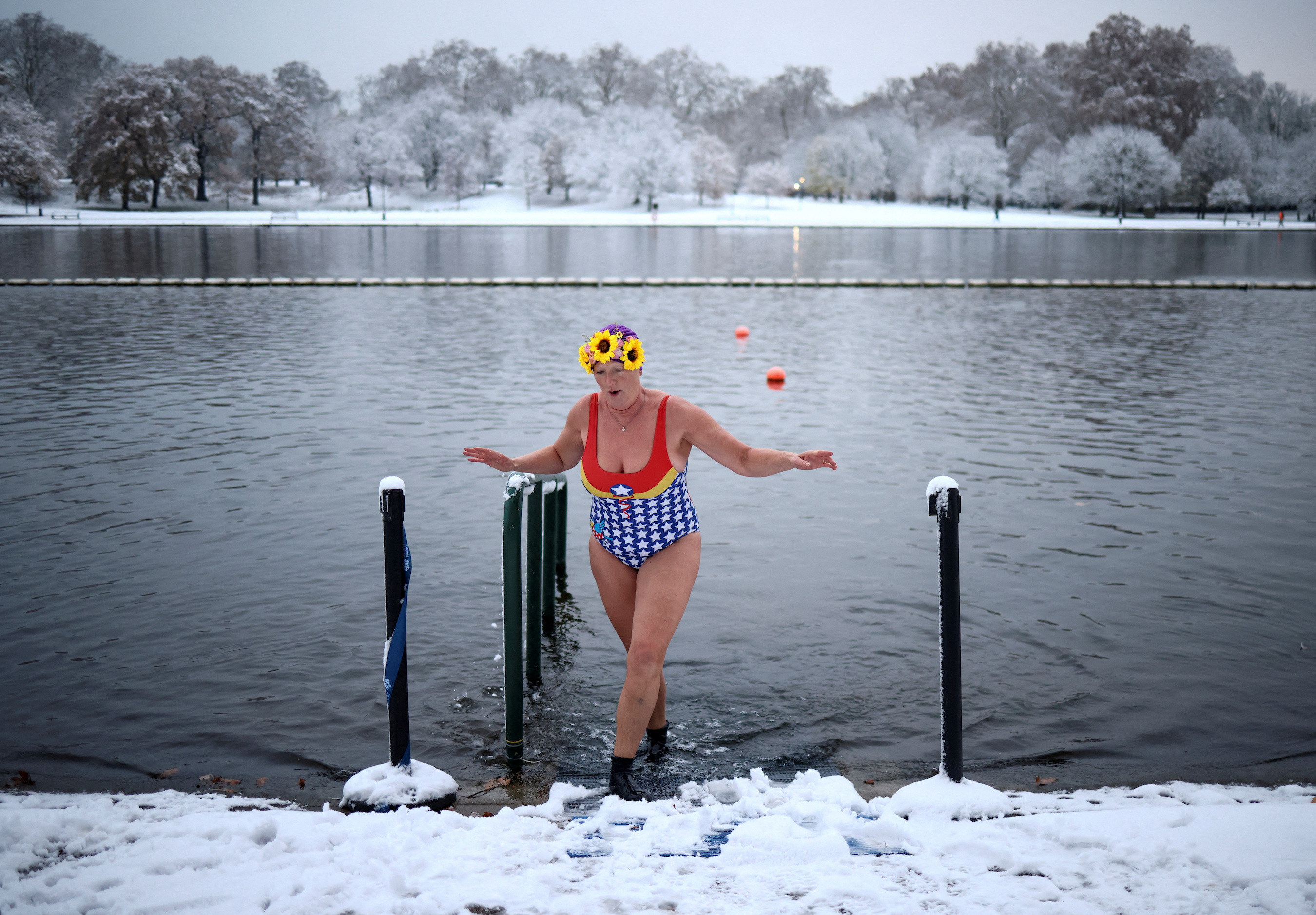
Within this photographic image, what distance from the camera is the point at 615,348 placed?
5309mm

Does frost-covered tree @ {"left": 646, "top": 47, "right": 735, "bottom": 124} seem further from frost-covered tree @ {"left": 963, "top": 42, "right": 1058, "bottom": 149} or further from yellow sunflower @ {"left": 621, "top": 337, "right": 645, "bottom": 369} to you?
yellow sunflower @ {"left": 621, "top": 337, "right": 645, "bottom": 369}

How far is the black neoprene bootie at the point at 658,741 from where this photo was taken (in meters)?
6.03

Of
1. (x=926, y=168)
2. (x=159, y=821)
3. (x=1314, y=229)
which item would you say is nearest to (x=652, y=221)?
(x=926, y=168)

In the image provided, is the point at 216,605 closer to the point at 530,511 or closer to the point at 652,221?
the point at 530,511

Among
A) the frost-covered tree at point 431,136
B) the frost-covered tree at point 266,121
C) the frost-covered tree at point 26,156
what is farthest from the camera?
the frost-covered tree at point 431,136

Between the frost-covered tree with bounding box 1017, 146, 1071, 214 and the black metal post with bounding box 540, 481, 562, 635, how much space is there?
328 feet

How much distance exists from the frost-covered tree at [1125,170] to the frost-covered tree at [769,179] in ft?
134

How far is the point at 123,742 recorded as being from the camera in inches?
246

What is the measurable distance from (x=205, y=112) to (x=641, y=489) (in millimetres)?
105009

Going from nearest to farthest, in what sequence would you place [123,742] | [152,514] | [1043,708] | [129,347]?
[123,742] → [1043,708] → [152,514] → [129,347]

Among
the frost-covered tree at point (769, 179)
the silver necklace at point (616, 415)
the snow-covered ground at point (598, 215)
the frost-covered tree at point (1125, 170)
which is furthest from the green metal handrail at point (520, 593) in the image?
the frost-covered tree at point (769, 179)

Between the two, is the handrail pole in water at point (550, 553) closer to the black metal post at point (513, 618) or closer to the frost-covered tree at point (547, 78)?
the black metal post at point (513, 618)

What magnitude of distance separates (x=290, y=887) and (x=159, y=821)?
1003mm

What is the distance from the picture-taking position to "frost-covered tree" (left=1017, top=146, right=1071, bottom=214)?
101 m
